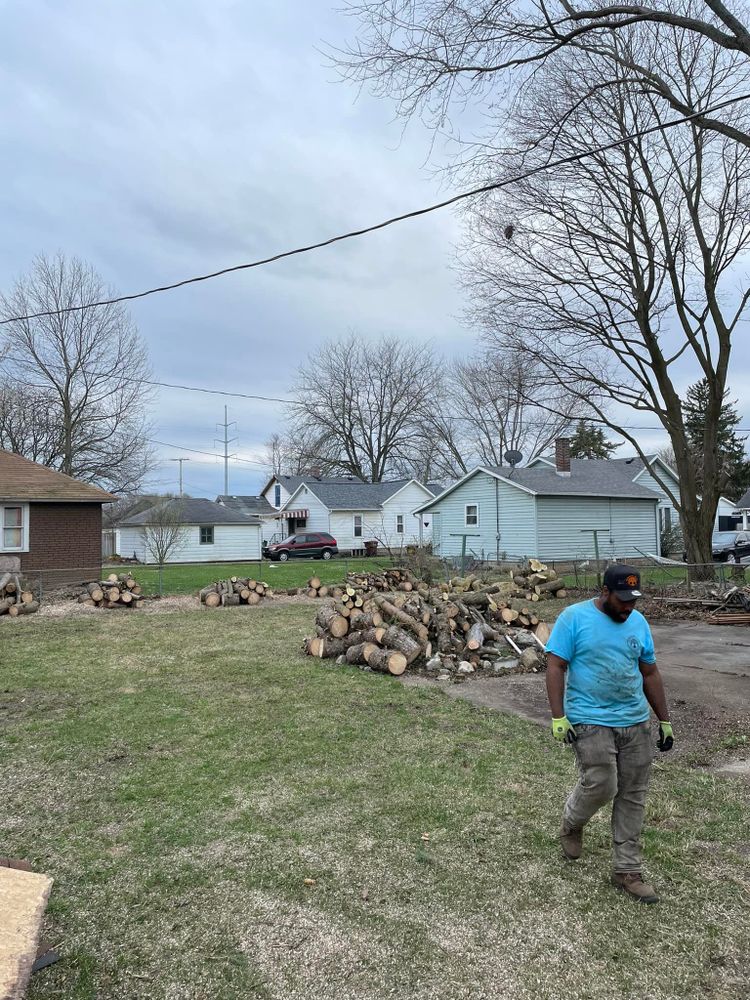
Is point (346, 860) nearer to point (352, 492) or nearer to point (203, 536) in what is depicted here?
point (203, 536)

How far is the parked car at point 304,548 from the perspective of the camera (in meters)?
36.1

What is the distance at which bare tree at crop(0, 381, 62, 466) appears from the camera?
107 feet

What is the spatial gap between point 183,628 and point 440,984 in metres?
10.7

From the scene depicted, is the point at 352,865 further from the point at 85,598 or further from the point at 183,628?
the point at 85,598

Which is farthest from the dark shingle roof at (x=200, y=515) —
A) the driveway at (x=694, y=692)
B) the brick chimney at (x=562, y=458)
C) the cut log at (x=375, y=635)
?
the driveway at (x=694, y=692)

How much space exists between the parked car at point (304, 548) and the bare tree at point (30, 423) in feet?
40.1

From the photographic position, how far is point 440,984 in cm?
265

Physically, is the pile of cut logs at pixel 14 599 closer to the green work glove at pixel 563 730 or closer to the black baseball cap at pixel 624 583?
the green work glove at pixel 563 730

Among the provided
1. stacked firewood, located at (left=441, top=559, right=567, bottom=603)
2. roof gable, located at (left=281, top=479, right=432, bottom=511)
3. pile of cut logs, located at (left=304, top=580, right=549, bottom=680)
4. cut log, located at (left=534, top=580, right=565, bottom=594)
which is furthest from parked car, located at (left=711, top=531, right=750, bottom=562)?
pile of cut logs, located at (left=304, top=580, right=549, bottom=680)

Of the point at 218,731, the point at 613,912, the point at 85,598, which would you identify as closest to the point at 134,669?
the point at 218,731

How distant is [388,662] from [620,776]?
539cm

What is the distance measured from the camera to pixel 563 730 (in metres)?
3.32

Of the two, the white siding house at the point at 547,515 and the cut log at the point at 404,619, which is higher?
the white siding house at the point at 547,515

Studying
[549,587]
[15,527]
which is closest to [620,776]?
[549,587]
